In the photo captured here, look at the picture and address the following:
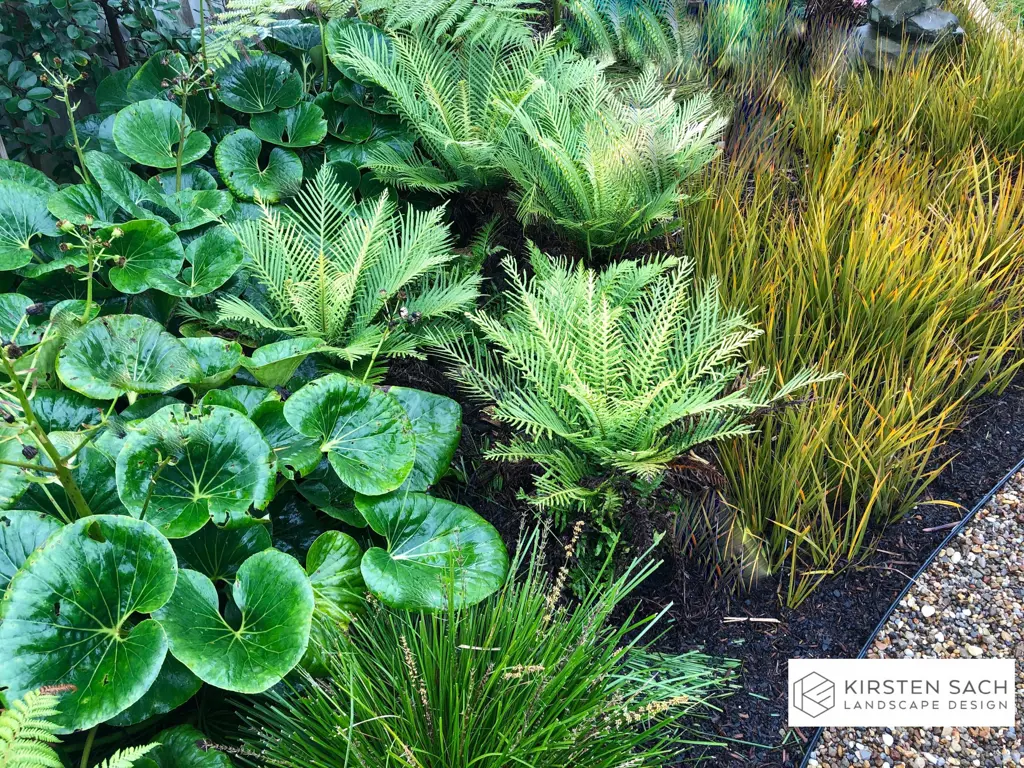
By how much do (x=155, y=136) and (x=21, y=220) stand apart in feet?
1.58

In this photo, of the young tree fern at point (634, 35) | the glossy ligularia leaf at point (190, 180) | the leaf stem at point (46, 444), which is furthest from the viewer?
the young tree fern at point (634, 35)

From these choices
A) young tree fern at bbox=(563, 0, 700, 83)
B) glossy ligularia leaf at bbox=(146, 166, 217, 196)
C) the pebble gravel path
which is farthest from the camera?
young tree fern at bbox=(563, 0, 700, 83)

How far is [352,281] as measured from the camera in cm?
203

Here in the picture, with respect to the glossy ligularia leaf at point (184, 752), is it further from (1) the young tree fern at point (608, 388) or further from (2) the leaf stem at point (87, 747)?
(1) the young tree fern at point (608, 388)

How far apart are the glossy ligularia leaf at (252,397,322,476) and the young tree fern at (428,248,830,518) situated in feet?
1.38

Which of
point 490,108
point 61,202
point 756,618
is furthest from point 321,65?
point 756,618

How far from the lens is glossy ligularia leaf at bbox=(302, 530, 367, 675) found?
1451 millimetres

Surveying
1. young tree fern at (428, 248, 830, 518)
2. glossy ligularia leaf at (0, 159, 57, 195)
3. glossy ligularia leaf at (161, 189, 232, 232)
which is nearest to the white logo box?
young tree fern at (428, 248, 830, 518)

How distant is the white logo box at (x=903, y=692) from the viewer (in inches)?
64.3

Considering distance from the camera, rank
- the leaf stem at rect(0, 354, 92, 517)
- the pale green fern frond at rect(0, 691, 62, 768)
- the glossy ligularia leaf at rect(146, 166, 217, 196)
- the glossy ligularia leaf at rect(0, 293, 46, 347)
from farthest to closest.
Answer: the glossy ligularia leaf at rect(146, 166, 217, 196) → the glossy ligularia leaf at rect(0, 293, 46, 347) → the leaf stem at rect(0, 354, 92, 517) → the pale green fern frond at rect(0, 691, 62, 768)

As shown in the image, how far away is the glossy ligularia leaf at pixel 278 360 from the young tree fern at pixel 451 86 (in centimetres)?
82

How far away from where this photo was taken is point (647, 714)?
1.30 meters

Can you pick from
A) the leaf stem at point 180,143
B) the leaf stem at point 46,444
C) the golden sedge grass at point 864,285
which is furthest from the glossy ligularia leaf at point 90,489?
the golden sedge grass at point 864,285

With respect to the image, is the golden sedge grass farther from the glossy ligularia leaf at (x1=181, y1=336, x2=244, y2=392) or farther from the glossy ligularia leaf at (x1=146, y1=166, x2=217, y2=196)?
the glossy ligularia leaf at (x1=146, y1=166, x2=217, y2=196)
